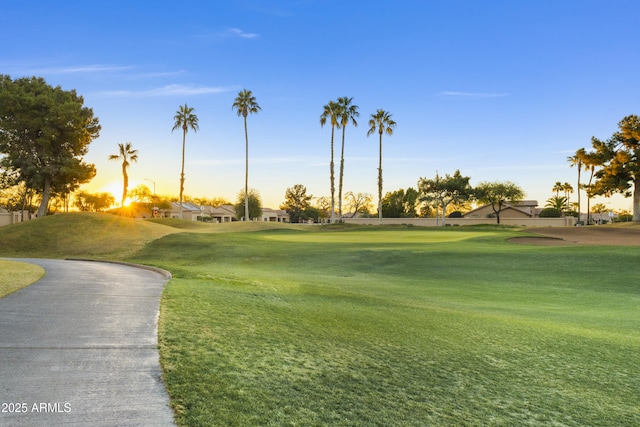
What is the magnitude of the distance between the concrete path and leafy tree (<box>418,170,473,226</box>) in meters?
81.3

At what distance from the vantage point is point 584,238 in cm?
3331

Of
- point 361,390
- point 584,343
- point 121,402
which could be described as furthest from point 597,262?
point 121,402

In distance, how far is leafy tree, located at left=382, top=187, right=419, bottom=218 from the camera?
106219 mm

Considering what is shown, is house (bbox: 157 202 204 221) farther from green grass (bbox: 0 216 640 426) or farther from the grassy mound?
green grass (bbox: 0 216 640 426)

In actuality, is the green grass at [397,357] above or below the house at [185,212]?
below

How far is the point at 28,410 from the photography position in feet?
12.5

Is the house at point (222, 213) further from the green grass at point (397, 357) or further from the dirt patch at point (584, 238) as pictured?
the green grass at point (397, 357)

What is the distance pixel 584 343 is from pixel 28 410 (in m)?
7.86

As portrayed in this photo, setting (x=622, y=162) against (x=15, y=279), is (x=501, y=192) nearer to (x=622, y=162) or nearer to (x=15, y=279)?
(x=622, y=162)

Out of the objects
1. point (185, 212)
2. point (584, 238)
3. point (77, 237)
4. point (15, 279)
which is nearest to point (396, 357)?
point (15, 279)

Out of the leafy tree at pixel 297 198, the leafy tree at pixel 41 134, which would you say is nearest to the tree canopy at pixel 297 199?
the leafy tree at pixel 297 198

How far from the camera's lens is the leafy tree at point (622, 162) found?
5384 centimetres

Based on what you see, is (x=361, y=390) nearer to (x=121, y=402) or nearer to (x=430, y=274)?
(x=121, y=402)

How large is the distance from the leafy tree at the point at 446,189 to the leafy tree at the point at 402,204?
16926mm
